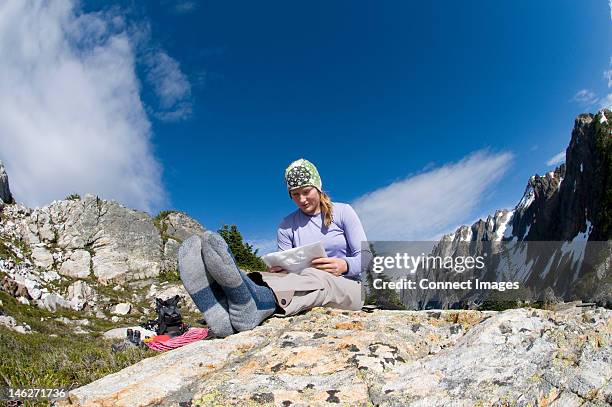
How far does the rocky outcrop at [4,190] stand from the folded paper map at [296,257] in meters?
52.9

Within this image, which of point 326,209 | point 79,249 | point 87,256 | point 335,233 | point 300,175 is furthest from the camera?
point 79,249

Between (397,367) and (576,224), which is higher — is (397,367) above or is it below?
below

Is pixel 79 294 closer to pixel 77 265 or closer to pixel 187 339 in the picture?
pixel 77 265

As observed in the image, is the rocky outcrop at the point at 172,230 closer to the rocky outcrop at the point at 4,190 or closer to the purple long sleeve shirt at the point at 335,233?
the rocky outcrop at the point at 4,190

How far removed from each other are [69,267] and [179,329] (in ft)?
118

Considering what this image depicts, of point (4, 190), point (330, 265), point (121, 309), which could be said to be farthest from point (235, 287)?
point (4, 190)

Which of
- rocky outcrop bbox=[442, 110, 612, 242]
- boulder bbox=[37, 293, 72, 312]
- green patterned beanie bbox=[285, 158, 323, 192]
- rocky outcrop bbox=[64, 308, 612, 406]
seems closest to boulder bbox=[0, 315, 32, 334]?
boulder bbox=[37, 293, 72, 312]

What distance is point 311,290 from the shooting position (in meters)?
4.93

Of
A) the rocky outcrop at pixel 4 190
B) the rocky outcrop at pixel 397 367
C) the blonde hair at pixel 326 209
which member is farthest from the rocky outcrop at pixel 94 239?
the rocky outcrop at pixel 397 367

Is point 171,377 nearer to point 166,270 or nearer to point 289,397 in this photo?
point 289,397

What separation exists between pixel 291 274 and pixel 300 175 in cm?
154

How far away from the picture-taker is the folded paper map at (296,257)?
5016 millimetres

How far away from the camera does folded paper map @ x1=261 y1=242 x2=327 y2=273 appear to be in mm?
5016

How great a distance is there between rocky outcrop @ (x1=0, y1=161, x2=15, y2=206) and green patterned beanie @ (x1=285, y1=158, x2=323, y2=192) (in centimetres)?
5252
